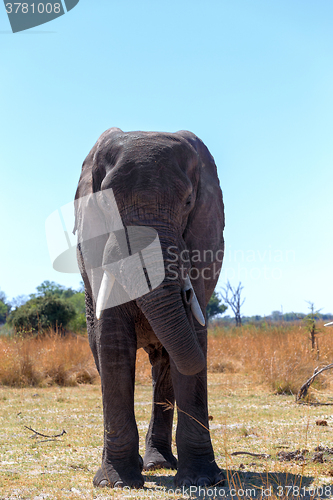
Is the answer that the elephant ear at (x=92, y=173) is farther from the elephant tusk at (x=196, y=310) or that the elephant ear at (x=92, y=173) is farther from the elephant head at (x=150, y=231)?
the elephant tusk at (x=196, y=310)

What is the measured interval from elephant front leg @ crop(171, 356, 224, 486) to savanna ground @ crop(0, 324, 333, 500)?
5.9 inches

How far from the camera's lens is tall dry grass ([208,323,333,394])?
34.3 feet

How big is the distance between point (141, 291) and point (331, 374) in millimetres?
8237

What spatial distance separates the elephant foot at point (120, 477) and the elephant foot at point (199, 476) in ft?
1.03

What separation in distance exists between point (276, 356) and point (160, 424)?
6.39 metres

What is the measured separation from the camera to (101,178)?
4.60 m

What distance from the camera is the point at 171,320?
157 inches

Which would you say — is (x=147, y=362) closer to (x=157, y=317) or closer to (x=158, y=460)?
(x=158, y=460)

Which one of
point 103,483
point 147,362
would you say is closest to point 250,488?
point 103,483

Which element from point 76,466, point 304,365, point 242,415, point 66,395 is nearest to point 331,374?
point 304,365

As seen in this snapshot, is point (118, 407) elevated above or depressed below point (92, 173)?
below

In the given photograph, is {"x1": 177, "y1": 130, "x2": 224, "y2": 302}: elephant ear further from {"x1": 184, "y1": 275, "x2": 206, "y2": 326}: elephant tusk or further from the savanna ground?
the savanna ground

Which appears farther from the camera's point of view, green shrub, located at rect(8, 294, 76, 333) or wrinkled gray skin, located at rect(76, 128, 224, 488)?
green shrub, located at rect(8, 294, 76, 333)

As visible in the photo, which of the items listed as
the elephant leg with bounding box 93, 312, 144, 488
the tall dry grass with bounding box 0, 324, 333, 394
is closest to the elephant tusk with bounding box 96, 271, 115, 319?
the elephant leg with bounding box 93, 312, 144, 488
